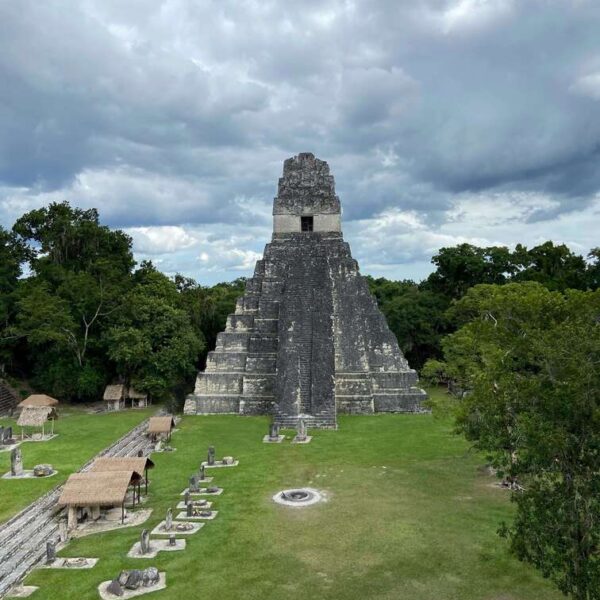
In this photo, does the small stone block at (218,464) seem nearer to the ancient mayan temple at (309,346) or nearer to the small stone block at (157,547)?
the ancient mayan temple at (309,346)

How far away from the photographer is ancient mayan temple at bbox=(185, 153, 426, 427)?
79.9 ft

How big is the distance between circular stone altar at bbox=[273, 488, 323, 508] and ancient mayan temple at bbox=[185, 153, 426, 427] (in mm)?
7315

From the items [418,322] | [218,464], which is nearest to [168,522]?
[218,464]

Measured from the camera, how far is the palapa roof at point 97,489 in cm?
1273

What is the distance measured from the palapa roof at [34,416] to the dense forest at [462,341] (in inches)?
274

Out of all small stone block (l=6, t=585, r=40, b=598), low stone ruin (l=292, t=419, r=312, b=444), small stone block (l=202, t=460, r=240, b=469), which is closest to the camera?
small stone block (l=6, t=585, r=40, b=598)

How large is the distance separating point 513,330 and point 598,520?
3.43m

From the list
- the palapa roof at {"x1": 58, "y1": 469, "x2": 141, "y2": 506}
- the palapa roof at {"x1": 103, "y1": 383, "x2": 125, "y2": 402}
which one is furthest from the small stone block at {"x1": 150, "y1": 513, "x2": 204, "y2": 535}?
the palapa roof at {"x1": 103, "y1": 383, "x2": 125, "y2": 402}

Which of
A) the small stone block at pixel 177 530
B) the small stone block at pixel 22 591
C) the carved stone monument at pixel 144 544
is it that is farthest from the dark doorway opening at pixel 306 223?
the small stone block at pixel 22 591

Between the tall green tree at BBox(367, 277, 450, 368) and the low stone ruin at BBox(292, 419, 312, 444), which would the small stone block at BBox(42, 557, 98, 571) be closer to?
the low stone ruin at BBox(292, 419, 312, 444)

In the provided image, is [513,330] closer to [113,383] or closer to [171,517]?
[171,517]

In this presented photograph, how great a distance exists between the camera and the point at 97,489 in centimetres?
1298

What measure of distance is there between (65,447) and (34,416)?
5.90ft

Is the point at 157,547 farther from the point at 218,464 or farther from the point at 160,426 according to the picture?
the point at 160,426
